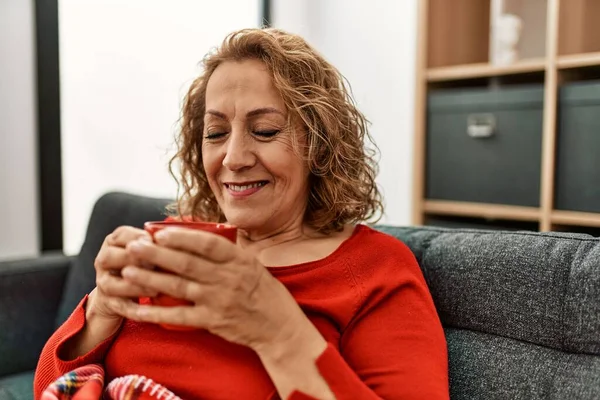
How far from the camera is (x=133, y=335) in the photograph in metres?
1.02

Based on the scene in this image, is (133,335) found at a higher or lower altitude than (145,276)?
lower

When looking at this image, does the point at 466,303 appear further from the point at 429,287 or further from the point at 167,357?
the point at 167,357

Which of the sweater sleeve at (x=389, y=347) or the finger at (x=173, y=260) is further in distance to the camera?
the sweater sleeve at (x=389, y=347)

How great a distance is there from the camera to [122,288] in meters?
0.78

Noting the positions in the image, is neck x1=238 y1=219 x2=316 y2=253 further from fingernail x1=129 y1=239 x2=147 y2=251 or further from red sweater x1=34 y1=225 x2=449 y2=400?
fingernail x1=129 y1=239 x2=147 y2=251

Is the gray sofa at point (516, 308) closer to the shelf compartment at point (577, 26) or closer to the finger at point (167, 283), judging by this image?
the finger at point (167, 283)

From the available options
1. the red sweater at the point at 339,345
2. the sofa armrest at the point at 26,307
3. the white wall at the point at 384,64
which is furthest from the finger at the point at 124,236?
the white wall at the point at 384,64

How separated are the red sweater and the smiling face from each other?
0.41 ft

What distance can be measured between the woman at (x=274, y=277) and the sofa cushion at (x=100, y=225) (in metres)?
0.52

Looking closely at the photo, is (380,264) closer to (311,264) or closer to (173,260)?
(311,264)

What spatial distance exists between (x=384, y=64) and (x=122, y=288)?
93.0 inches

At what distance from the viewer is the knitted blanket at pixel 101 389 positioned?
0.89m

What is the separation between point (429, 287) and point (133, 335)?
53cm

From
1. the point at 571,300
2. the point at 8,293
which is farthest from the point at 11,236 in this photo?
the point at 571,300
